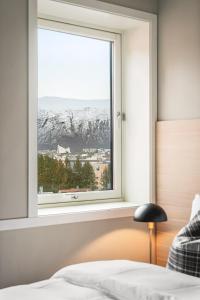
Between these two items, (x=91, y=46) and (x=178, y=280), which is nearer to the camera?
(x=178, y=280)

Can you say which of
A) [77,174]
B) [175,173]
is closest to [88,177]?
[77,174]

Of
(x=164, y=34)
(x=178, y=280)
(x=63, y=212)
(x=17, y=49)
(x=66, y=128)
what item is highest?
(x=164, y=34)

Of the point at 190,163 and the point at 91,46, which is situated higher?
the point at 91,46

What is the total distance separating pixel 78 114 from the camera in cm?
373

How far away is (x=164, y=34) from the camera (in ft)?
12.0

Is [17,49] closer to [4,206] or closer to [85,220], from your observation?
[4,206]

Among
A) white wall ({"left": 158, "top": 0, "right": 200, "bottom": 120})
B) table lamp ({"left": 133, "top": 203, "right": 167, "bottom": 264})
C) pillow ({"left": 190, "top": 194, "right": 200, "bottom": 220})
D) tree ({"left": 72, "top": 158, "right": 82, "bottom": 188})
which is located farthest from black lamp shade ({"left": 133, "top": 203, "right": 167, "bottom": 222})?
white wall ({"left": 158, "top": 0, "right": 200, "bottom": 120})

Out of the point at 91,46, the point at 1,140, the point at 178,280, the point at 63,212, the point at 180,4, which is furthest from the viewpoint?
the point at 91,46

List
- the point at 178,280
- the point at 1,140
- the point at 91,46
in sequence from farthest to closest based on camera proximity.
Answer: the point at 91,46
the point at 1,140
the point at 178,280

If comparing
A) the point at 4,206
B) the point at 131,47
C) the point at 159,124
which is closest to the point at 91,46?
the point at 131,47

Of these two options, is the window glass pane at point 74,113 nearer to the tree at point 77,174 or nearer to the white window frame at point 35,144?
the tree at point 77,174

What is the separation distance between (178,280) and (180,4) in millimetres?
2054

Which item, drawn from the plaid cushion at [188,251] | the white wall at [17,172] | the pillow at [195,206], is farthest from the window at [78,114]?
the plaid cushion at [188,251]

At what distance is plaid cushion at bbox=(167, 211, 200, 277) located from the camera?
110 inches
